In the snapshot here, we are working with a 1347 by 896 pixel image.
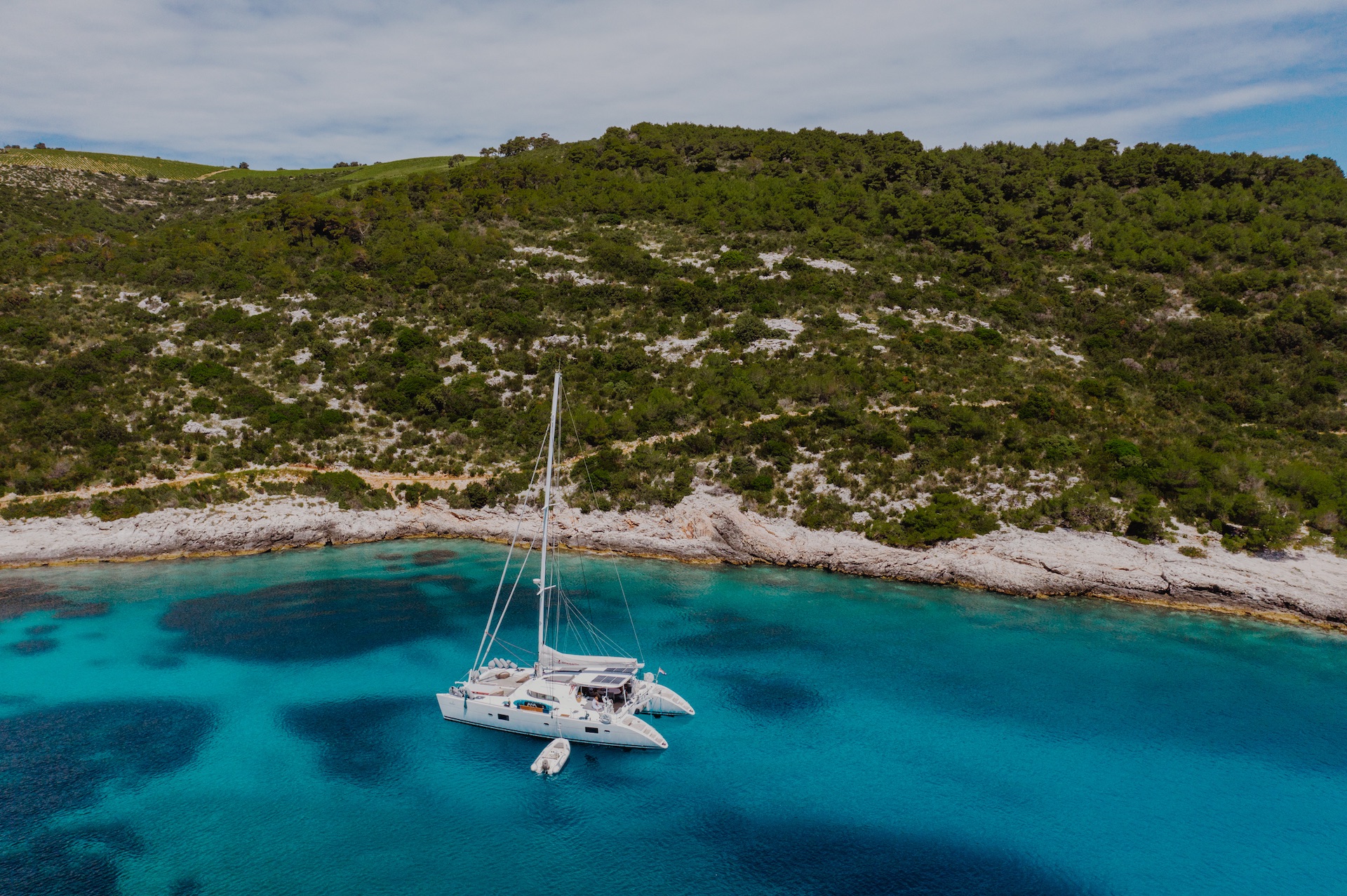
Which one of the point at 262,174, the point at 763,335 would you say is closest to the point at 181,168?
the point at 262,174

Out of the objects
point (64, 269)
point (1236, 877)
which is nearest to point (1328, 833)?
point (1236, 877)

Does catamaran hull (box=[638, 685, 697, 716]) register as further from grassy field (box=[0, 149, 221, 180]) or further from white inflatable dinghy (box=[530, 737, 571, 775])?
grassy field (box=[0, 149, 221, 180])

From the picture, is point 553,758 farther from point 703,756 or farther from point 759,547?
point 759,547

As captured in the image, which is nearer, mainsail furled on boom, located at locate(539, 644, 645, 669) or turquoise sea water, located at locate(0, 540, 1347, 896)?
turquoise sea water, located at locate(0, 540, 1347, 896)

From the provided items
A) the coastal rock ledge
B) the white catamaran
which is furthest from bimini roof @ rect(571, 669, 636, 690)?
the coastal rock ledge

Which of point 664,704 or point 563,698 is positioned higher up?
point 563,698

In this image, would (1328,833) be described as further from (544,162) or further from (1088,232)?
(544,162)
